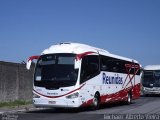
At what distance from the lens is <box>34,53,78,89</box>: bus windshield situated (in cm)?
2102

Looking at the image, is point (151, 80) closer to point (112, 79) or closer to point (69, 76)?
point (112, 79)

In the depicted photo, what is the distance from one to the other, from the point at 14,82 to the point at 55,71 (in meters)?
8.71

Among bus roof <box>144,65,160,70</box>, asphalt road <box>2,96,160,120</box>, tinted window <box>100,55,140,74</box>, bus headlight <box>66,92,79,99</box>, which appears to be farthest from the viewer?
bus roof <box>144,65,160,70</box>

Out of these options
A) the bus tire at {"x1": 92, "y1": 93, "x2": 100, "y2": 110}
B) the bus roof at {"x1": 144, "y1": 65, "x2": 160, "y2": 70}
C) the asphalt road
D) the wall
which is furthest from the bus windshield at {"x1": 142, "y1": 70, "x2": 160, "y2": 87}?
the asphalt road

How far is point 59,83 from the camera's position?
21000 millimetres

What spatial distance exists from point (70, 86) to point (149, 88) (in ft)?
75.9

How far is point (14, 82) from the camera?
2930 centimetres

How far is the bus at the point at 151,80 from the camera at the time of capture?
42.3 meters

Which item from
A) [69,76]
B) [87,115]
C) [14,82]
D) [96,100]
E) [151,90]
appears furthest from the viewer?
[151,90]

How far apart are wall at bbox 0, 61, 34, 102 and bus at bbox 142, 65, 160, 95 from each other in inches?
594

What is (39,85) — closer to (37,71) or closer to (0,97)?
(37,71)

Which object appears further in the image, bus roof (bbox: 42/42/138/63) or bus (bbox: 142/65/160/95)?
bus (bbox: 142/65/160/95)

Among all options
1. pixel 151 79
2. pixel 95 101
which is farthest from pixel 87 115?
pixel 151 79

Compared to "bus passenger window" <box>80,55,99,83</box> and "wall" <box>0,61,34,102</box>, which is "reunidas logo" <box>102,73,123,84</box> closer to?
"bus passenger window" <box>80,55,99,83</box>
